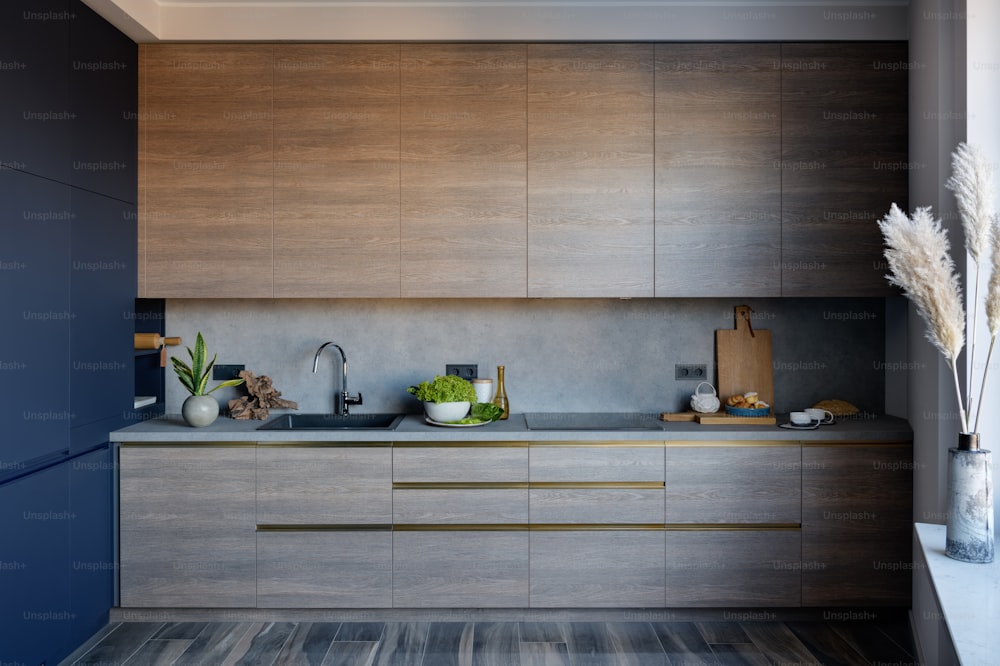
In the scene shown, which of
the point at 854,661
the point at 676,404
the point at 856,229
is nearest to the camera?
the point at 854,661

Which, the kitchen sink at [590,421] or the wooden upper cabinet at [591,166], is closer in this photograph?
the wooden upper cabinet at [591,166]

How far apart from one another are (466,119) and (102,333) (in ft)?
5.99

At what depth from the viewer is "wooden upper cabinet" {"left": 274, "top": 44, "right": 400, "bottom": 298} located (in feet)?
9.78

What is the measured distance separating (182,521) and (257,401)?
2.08 ft

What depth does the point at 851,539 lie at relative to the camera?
2.82 meters

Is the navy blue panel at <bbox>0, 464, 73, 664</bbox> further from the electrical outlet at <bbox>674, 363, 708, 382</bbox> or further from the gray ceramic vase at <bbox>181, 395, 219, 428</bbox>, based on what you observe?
the electrical outlet at <bbox>674, 363, 708, 382</bbox>

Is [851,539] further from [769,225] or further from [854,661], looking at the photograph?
[769,225]

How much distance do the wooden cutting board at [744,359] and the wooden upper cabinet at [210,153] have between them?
226 centimetres

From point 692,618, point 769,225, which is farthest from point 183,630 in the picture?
point 769,225

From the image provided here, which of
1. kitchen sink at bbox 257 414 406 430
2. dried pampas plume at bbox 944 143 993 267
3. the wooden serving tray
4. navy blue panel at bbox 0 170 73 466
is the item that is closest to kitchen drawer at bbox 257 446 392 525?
kitchen sink at bbox 257 414 406 430

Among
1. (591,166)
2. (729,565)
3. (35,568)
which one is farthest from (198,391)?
(729,565)

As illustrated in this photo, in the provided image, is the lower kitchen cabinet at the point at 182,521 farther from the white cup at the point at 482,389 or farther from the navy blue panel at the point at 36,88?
the navy blue panel at the point at 36,88

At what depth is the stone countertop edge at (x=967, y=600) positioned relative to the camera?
1216 millimetres

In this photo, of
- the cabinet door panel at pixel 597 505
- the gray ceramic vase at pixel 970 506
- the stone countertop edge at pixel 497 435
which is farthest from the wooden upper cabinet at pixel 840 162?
the gray ceramic vase at pixel 970 506
